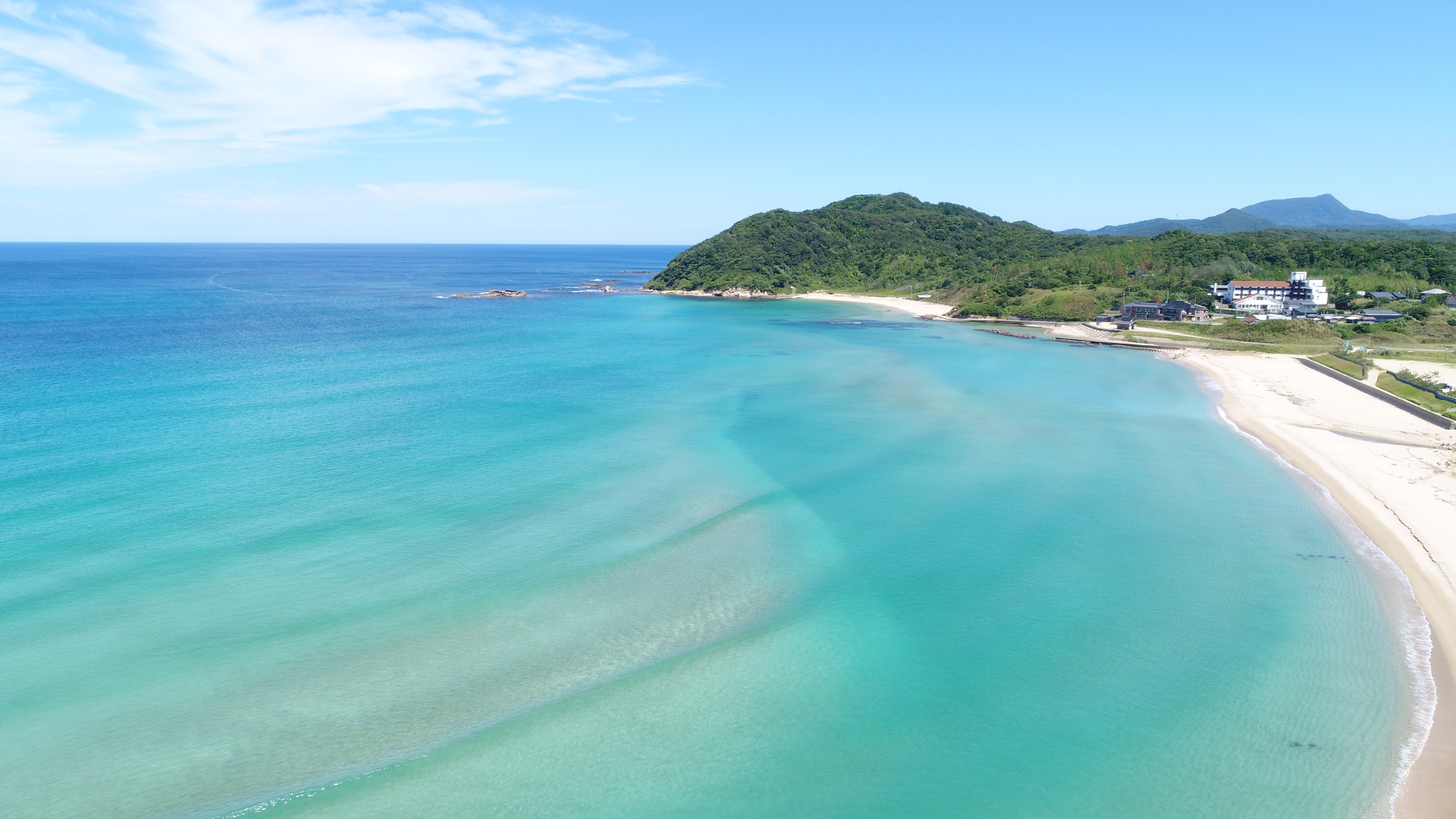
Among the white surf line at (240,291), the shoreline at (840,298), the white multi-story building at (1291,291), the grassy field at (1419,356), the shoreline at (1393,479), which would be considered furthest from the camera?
the shoreline at (840,298)

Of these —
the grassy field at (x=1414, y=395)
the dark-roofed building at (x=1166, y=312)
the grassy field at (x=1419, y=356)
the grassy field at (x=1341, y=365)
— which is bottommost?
the grassy field at (x=1414, y=395)

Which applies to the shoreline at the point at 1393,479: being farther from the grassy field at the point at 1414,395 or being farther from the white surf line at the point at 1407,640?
the grassy field at the point at 1414,395

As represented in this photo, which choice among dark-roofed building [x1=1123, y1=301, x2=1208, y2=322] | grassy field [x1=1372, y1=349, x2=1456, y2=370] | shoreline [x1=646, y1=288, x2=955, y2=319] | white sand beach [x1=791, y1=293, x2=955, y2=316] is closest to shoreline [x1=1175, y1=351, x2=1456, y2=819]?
grassy field [x1=1372, y1=349, x2=1456, y2=370]

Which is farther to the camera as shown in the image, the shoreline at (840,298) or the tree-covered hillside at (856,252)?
the tree-covered hillside at (856,252)

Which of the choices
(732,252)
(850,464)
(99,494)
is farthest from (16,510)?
(732,252)

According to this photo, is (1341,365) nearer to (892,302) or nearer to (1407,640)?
(1407,640)

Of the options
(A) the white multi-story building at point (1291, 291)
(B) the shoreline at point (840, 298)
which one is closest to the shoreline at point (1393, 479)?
(A) the white multi-story building at point (1291, 291)

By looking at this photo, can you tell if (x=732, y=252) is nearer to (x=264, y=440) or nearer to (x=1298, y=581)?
(x=264, y=440)
